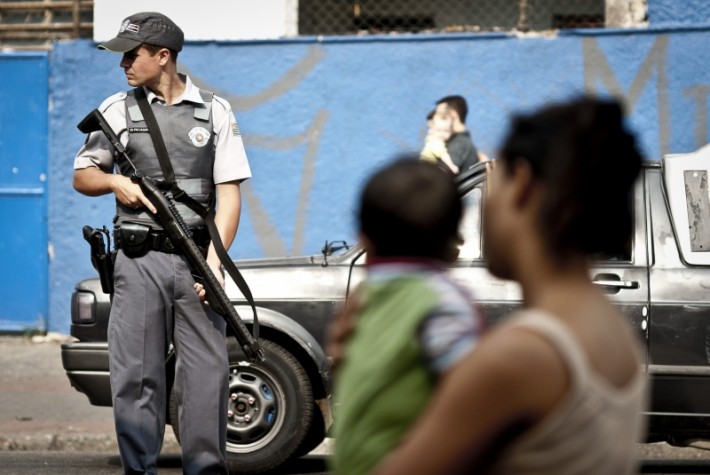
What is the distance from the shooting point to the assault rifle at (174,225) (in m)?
4.97

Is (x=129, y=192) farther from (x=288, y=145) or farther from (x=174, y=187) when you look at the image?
(x=288, y=145)

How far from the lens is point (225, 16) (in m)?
11.8

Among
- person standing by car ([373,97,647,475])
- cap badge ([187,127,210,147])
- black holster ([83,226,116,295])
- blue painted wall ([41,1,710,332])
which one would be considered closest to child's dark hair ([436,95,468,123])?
blue painted wall ([41,1,710,332])

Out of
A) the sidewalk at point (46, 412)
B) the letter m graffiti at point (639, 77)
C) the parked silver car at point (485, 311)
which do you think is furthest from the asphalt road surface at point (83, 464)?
the letter m graffiti at point (639, 77)

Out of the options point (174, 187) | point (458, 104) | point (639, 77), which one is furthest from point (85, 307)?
point (639, 77)

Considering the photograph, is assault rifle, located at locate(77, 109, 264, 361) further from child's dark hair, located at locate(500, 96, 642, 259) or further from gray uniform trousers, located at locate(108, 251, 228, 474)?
child's dark hair, located at locate(500, 96, 642, 259)

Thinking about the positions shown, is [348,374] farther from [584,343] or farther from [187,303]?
[187,303]

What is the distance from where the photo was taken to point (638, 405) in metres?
1.78

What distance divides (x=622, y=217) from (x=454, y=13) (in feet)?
42.9

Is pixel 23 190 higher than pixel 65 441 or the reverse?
higher

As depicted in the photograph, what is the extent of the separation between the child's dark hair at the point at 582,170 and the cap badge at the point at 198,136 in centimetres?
339

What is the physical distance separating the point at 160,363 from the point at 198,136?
2.96 feet

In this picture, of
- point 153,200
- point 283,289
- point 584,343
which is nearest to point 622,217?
point 584,343

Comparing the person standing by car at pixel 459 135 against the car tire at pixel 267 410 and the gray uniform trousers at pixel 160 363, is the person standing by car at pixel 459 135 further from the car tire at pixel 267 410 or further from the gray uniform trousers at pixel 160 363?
Answer: the gray uniform trousers at pixel 160 363
